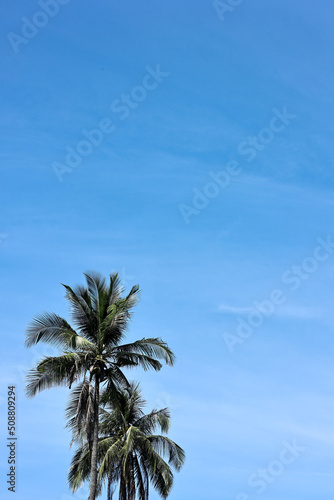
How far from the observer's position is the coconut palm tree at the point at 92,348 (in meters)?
31.2

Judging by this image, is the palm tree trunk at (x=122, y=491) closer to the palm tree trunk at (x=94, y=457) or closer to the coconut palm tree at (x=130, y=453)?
the coconut palm tree at (x=130, y=453)

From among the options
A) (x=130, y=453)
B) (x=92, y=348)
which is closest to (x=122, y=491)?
(x=130, y=453)

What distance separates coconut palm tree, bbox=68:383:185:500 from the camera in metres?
37.9

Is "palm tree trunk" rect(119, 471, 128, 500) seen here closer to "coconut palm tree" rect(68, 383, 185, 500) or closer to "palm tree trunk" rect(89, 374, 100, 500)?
"coconut palm tree" rect(68, 383, 185, 500)

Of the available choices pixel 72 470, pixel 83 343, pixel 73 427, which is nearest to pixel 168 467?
pixel 72 470

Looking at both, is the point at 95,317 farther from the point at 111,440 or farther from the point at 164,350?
the point at 111,440

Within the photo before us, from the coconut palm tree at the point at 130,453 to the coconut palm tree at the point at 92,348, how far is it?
5149 millimetres

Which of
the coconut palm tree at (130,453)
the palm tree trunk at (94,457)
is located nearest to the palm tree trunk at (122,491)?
the coconut palm tree at (130,453)

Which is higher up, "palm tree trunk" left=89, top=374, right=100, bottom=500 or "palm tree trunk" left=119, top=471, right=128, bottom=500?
"palm tree trunk" left=119, top=471, right=128, bottom=500

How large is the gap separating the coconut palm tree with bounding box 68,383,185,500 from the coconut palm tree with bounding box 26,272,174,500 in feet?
16.9

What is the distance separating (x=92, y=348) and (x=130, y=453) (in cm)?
931

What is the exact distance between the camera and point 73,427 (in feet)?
105

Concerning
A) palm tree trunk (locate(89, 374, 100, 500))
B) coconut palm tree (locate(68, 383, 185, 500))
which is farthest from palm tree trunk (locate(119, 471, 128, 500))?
palm tree trunk (locate(89, 374, 100, 500))

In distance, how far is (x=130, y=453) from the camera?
38.4 metres
